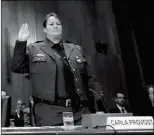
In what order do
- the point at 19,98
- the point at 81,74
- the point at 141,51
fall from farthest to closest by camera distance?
the point at 141,51 < the point at 81,74 < the point at 19,98

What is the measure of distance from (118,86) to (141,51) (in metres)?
0.46

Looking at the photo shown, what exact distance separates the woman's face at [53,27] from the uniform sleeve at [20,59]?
0.28 metres

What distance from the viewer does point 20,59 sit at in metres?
2.77

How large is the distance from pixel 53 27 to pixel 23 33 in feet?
0.98

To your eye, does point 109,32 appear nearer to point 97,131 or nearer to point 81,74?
point 81,74

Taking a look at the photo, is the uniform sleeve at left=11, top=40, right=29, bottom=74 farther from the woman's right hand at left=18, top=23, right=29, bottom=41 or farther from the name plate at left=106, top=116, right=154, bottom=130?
the name plate at left=106, top=116, right=154, bottom=130

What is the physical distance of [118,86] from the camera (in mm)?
2895

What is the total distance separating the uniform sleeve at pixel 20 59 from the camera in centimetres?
274

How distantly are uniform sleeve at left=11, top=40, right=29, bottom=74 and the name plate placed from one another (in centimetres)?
91

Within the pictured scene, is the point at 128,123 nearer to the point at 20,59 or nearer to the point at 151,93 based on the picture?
the point at 151,93

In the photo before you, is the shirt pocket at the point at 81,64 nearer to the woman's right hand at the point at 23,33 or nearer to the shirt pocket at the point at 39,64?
the shirt pocket at the point at 39,64

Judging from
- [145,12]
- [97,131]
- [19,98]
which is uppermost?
[145,12]

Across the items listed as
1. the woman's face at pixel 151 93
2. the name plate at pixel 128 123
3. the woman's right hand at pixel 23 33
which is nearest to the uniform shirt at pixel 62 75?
the woman's right hand at pixel 23 33

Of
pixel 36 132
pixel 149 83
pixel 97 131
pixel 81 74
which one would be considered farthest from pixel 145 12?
pixel 36 132
